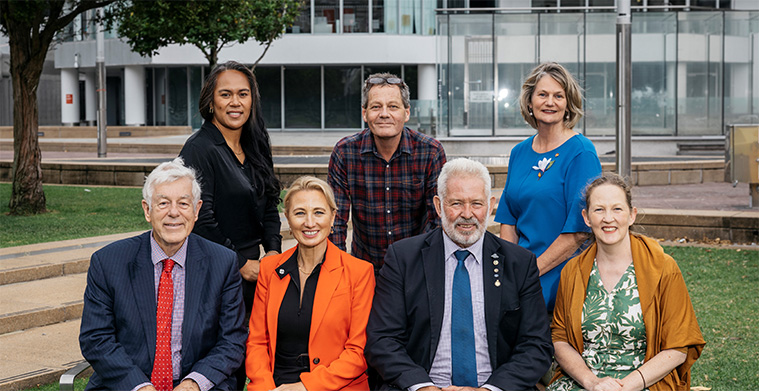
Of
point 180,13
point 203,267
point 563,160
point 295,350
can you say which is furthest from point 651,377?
point 180,13

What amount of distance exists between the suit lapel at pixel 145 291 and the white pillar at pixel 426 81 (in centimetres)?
3368

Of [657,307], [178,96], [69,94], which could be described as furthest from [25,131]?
[69,94]

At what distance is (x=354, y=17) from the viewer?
119ft

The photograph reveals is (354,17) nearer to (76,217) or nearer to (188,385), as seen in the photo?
(76,217)

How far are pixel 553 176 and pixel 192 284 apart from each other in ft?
5.55

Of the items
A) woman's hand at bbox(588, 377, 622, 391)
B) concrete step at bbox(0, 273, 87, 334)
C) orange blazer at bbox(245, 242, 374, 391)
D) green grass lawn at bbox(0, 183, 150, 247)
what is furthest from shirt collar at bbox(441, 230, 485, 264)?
green grass lawn at bbox(0, 183, 150, 247)

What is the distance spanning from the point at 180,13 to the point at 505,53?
11.9 m

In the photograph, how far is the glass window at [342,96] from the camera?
122 ft

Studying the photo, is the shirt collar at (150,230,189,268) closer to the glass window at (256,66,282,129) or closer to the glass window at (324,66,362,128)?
the glass window at (324,66,362,128)

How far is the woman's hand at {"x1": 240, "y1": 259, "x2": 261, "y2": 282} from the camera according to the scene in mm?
4028

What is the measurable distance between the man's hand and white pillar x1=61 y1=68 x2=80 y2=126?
4153 centimetres

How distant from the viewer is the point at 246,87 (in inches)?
160

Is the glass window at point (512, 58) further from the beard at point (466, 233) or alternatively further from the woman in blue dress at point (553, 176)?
the beard at point (466, 233)

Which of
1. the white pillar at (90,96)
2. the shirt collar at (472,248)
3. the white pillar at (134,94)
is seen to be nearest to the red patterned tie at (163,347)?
the shirt collar at (472,248)
